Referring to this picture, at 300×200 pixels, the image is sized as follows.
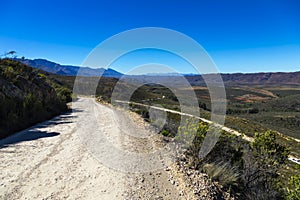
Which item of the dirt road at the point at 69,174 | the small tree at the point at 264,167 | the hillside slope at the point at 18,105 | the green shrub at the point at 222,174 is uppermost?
the hillside slope at the point at 18,105

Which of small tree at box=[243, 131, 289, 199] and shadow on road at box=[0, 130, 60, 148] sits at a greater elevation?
shadow on road at box=[0, 130, 60, 148]

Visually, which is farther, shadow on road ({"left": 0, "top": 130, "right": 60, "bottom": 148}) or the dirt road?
shadow on road ({"left": 0, "top": 130, "right": 60, "bottom": 148})

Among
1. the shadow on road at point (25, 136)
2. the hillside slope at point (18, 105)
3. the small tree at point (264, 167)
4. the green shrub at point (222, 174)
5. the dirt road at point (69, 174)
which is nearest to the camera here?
the dirt road at point (69, 174)

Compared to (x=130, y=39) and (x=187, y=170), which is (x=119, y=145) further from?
(x=130, y=39)

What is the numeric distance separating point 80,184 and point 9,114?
6.31 m

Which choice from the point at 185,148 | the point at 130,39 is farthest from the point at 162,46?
the point at 185,148

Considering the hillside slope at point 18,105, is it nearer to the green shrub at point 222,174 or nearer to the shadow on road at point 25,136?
the shadow on road at point 25,136

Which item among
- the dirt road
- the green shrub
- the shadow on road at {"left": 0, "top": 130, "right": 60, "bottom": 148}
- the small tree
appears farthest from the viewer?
the shadow on road at {"left": 0, "top": 130, "right": 60, "bottom": 148}

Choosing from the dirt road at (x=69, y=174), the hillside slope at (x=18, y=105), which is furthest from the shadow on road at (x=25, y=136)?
the hillside slope at (x=18, y=105)

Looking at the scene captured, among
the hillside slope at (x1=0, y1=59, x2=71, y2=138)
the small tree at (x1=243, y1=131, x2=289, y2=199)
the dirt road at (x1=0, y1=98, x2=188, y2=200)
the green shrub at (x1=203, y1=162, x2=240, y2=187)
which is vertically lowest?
the small tree at (x1=243, y1=131, x2=289, y2=199)

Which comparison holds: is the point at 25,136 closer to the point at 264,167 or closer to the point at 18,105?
the point at 18,105

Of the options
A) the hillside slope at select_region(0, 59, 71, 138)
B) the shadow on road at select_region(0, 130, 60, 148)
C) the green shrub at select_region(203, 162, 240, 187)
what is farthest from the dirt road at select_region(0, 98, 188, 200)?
the hillside slope at select_region(0, 59, 71, 138)

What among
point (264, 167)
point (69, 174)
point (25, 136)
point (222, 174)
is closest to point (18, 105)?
point (25, 136)

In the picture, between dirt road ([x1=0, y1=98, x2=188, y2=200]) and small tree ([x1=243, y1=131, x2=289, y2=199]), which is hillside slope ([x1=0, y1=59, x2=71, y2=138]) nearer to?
dirt road ([x1=0, y1=98, x2=188, y2=200])
